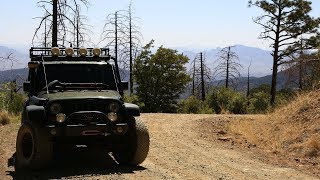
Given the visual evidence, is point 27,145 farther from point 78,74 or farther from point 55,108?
point 78,74

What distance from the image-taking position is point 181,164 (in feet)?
31.2

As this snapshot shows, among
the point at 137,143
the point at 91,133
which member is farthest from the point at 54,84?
the point at 137,143

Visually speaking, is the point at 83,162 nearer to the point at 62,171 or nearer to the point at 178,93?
the point at 62,171

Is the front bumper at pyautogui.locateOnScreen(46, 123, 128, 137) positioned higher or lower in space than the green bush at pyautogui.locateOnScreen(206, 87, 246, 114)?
higher

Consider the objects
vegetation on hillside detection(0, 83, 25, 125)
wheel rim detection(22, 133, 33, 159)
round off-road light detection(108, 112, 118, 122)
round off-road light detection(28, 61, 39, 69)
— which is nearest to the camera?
round off-road light detection(108, 112, 118, 122)

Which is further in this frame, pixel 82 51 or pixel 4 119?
pixel 4 119

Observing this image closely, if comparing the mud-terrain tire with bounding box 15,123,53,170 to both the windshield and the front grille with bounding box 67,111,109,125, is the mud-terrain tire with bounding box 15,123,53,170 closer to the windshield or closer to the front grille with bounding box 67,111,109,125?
the front grille with bounding box 67,111,109,125

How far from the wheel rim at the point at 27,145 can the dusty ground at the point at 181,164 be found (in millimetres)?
463

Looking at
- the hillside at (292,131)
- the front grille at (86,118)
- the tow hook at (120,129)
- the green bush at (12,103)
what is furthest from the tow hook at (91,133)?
the green bush at (12,103)

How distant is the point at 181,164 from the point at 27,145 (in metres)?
3.35

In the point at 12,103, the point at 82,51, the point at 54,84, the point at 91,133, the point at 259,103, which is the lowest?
the point at 259,103

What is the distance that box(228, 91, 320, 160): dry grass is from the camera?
11.8 metres

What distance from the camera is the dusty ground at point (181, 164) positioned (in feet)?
27.2

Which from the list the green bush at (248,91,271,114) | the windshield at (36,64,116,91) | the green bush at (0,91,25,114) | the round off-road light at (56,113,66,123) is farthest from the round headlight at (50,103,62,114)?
the green bush at (248,91,271,114)
